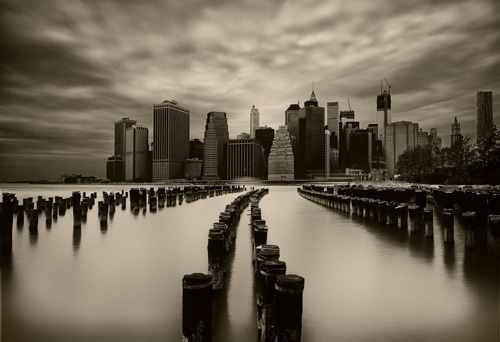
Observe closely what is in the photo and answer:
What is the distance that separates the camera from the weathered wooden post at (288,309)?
399 centimetres

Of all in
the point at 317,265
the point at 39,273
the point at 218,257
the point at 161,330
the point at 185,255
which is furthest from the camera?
the point at 185,255

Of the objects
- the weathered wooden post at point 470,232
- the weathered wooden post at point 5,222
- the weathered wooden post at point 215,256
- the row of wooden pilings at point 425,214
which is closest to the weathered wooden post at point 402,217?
the row of wooden pilings at point 425,214

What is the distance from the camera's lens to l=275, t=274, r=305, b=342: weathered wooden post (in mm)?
3994

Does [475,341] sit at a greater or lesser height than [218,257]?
lesser

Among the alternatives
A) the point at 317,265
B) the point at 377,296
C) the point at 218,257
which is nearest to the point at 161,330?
the point at 218,257

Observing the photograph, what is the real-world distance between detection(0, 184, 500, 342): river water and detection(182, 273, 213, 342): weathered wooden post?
3.47 feet

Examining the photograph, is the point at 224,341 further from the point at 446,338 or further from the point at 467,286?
the point at 467,286

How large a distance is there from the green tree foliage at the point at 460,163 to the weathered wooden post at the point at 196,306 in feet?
115

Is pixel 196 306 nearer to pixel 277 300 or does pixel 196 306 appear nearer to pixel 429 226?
pixel 277 300

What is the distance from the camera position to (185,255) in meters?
11.1

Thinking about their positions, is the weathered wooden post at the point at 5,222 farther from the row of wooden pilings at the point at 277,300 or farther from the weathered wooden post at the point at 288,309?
the weathered wooden post at the point at 288,309

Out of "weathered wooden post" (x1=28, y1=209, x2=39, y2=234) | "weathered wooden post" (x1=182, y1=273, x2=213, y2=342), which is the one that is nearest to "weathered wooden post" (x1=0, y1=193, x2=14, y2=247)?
"weathered wooden post" (x1=28, y1=209, x2=39, y2=234)

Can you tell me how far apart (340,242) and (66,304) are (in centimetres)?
926

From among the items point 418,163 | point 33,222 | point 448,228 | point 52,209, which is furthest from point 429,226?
point 418,163
